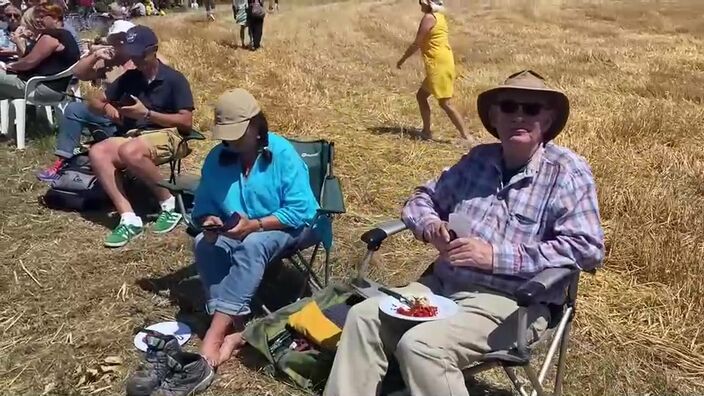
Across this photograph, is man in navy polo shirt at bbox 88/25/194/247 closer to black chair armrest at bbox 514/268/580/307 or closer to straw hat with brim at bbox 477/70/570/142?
straw hat with brim at bbox 477/70/570/142

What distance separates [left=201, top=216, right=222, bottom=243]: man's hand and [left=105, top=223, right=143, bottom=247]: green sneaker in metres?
1.50

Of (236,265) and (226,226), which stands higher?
(226,226)

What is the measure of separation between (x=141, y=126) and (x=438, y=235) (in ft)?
10.1

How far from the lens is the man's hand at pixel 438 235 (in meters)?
3.28

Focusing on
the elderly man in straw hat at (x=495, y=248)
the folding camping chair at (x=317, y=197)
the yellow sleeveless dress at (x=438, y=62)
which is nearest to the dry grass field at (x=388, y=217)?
the folding camping chair at (x=317, y=197)

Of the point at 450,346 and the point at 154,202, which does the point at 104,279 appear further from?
the point at 450,346

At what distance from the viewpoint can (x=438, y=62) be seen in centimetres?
835

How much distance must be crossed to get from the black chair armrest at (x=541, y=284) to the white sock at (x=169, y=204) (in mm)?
3235

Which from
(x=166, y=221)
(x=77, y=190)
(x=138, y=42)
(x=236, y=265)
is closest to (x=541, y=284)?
(x=236, y=265)

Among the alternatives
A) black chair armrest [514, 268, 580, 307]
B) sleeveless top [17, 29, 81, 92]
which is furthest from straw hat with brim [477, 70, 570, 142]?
sleeveless top [17, 29, 81, 92]

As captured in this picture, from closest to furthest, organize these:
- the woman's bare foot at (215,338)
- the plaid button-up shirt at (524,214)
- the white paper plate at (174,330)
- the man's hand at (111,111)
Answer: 1. the plaid button-up shirt at (524,214)
2. the woman's bare foot at (215,338)
3. the white paper plate at (174,330)
4. the man's hand at (111,111)

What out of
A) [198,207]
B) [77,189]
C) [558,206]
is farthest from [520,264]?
[77,189]

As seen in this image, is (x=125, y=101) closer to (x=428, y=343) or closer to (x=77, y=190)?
(x=77, y=190)

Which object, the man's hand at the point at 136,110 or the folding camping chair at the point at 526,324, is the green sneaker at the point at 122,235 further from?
the folding camping chair at the point at 526,324
